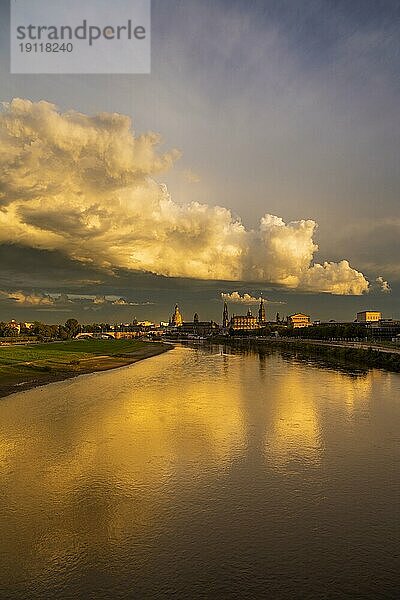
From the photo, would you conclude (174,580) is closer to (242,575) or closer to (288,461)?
(242,575)

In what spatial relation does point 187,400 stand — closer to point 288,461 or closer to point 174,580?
point 288,461

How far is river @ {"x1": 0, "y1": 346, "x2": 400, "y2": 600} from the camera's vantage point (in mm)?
12266

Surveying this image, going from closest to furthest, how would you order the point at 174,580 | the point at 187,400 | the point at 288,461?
the point at 174,580 < the point at 288,461 < the point at 187,400

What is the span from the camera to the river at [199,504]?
40.2 feet

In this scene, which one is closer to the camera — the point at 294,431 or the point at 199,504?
the point at 199,504

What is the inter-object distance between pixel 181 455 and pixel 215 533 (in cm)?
840

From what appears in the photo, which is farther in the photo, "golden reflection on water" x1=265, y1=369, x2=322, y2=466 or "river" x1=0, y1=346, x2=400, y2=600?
"golden reflection on water" x1=265, y1=369, x2=322, y2=466

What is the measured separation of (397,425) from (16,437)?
22.4 meters

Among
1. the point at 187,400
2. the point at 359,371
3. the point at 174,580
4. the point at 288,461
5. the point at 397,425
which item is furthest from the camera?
the point at 359,371

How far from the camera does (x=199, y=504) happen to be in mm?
17062

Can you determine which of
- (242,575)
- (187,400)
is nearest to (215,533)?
(242,575)

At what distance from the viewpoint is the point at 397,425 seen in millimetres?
30016

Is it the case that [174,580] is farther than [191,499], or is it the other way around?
[191,499]

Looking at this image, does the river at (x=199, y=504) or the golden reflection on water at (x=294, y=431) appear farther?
the golden reflection on water at (x=294, y=431)
